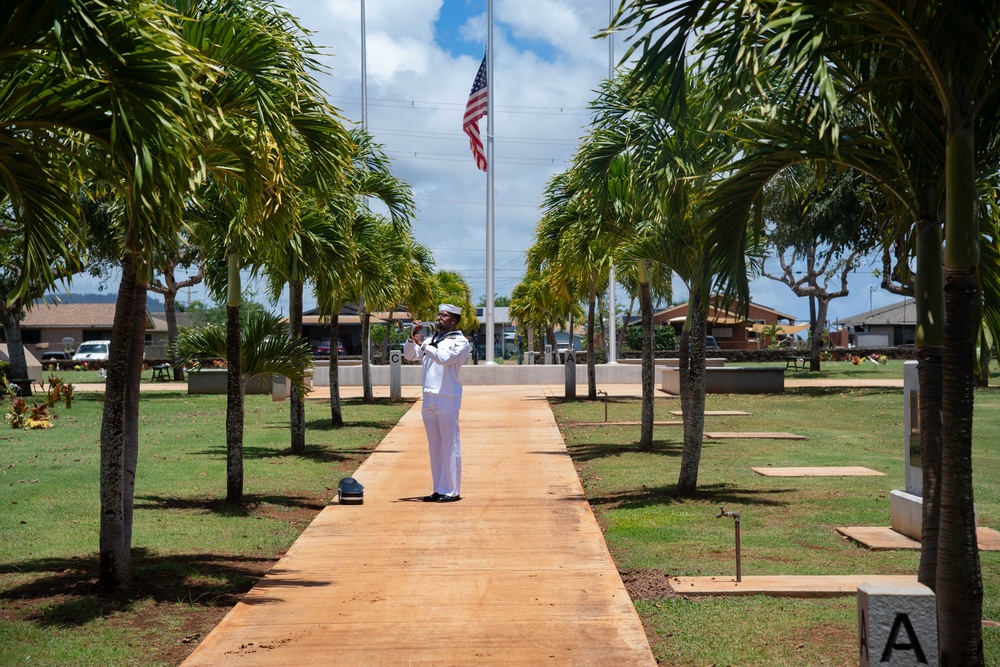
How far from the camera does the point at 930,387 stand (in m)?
5.87

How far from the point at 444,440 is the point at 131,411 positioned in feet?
13.6

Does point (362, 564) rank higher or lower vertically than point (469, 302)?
lower

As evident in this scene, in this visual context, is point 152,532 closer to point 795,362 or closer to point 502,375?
point 502,375

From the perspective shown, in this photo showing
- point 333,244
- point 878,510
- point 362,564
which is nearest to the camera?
point 362,564

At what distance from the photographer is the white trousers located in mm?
11203

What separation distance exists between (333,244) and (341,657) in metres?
9.17

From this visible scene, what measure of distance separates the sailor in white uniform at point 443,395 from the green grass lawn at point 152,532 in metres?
1.43

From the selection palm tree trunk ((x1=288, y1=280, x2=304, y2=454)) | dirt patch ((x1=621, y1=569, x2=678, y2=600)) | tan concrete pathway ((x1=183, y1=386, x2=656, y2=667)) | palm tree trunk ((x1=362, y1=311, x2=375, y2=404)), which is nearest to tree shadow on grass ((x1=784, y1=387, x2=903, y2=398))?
palm tree trunk ((x1=362, y1=311, x2=375, y2=404))

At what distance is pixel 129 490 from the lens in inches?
295

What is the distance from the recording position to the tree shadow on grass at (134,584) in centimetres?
673

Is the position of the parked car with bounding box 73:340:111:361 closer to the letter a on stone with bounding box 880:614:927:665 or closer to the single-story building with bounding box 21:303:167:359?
the single-story building with bounding box 21:303:167:359

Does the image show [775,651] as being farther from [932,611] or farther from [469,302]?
[469,302]

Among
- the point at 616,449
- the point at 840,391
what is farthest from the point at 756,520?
the point at 840,391

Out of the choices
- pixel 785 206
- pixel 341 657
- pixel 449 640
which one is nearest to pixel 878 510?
pixel 449 640
